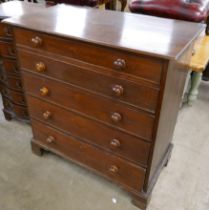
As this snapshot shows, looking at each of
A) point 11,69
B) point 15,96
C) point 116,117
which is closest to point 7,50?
point 11,69

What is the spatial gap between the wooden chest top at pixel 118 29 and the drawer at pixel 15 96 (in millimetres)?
700

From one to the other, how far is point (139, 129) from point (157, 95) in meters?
0.21

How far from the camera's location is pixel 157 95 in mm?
947

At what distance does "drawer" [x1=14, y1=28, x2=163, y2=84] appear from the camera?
35.8 inches

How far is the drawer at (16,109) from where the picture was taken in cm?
186

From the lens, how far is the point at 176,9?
5.03ft

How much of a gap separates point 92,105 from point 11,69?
2.72 feet

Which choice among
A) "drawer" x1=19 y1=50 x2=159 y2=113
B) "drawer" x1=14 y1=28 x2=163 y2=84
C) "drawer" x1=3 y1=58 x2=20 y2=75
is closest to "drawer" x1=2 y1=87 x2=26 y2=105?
"drawer" x1=3 y1=58 x2=20 y2=75

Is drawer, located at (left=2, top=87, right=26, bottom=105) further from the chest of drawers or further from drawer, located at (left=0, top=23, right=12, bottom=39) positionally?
drawer, located at (left=0, top=23, right=12, bottom=39)

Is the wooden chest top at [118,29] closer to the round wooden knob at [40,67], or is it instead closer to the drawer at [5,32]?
the round wooden knob at [40,67]

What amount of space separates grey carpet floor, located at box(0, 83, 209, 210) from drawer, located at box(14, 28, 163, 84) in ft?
2.75

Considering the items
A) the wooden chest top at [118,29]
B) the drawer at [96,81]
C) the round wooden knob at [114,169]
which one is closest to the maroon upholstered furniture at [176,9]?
the wooden chest top at [118,29]

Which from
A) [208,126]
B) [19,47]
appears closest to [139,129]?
[19,47]

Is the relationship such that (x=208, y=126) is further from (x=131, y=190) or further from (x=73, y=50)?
(x=73, y=50)
